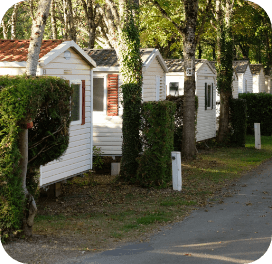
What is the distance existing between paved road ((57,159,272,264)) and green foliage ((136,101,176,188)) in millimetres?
1960

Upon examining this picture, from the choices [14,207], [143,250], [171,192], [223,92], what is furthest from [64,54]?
[223,92]

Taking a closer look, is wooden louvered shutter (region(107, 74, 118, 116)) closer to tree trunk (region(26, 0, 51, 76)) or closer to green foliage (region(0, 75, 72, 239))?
tree trunk (region(26, 0, 51, 76))

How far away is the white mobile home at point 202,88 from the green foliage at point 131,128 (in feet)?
25.1

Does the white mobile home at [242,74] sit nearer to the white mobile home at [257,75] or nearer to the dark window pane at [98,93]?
the white mobile home at [257,75]

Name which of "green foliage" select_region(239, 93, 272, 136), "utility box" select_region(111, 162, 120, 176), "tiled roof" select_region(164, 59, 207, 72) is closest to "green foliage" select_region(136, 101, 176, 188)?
"utility box" select_region(111, 162, 120, 176)

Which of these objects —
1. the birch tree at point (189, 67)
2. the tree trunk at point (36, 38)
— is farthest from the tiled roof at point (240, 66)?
the tree trunk at point (36, 38)

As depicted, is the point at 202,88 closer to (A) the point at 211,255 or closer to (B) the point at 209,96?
(B) the point at 209,96

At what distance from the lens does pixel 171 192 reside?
1014 centimetres

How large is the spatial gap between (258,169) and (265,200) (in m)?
4.35

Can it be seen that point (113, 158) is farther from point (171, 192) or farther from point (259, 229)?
point (259, 229)

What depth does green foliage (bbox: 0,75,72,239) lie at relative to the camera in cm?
583

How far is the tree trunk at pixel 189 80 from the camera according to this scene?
1447cm

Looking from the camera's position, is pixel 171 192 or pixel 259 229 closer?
pixel 259 229

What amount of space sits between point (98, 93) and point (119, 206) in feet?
19.6
